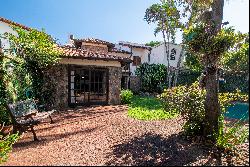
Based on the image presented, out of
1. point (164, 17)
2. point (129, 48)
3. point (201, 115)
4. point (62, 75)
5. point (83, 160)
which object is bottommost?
point (83, 160)

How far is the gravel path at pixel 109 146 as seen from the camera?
6.32 m

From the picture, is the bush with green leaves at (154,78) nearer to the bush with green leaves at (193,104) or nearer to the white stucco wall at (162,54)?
the white stucco wall at (162,54)

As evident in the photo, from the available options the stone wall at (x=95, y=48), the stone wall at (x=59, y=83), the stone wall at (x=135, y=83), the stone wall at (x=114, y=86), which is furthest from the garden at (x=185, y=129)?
the stone wall at (x=135, y=83)

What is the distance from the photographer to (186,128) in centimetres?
787

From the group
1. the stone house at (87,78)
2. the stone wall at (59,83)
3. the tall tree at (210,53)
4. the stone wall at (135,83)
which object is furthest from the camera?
the stone wall at (135,83)

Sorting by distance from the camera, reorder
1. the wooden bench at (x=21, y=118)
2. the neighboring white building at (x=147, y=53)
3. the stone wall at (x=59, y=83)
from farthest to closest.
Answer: the neighboring white building at (x=147, y=53) → the stone wall at (x=59, y=83) → the wooden bench at (x=21, y=118)

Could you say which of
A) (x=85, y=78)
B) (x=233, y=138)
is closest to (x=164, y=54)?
(x=85, y=78)

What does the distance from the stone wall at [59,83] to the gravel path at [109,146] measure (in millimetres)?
4711

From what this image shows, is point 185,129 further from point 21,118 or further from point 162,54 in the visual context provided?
point 162,54

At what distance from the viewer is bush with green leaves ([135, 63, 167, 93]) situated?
30047 mm

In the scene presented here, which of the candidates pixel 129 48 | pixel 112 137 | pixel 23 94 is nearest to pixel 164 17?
pixel 129 48

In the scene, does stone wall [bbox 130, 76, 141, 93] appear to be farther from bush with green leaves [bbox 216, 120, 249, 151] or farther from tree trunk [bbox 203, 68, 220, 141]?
bush with green leaves [bbox 216, 120, 249, 151]

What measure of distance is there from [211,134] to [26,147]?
516 centimetres

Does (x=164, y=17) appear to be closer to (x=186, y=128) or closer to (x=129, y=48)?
(x=129, y=48)
